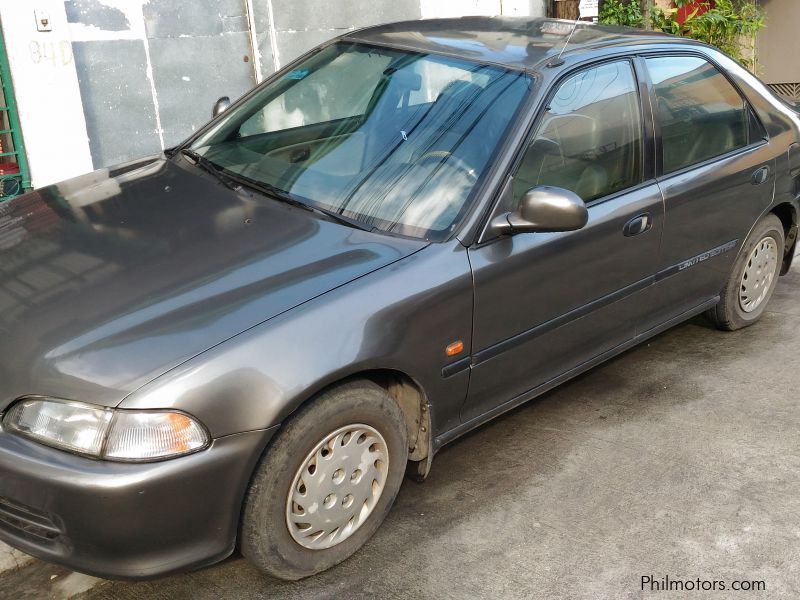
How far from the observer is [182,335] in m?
2.70

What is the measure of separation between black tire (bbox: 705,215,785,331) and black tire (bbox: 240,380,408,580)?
8.22 feet

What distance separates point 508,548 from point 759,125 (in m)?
2.77

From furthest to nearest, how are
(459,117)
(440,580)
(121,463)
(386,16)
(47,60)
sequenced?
(386,16), (47,60), (459,117), (440,580), (121,463)

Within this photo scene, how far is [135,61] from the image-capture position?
23.6 ft

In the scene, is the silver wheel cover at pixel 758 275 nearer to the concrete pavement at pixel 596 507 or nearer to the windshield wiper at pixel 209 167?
the concrete pavement at pixel 596 507

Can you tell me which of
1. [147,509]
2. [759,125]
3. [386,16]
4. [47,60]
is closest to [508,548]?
[147,509]

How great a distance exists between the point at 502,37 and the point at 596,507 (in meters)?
2.04

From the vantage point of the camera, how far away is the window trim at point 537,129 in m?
3.35

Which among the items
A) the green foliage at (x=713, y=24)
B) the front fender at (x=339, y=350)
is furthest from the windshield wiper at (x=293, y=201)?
the green foliage at (x=713, y=24)

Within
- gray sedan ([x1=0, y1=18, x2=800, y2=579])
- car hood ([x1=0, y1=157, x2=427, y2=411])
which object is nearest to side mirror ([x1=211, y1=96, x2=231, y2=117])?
gray sedan ([x1=0, y1=18, x2=800, y2=579])

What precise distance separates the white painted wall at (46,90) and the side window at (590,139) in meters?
4.20

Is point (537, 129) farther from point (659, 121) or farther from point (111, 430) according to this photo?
point (111, 430)

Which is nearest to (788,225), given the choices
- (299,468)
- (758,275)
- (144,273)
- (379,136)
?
(758,275)

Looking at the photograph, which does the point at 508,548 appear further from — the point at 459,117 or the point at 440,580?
the point at 459,117
